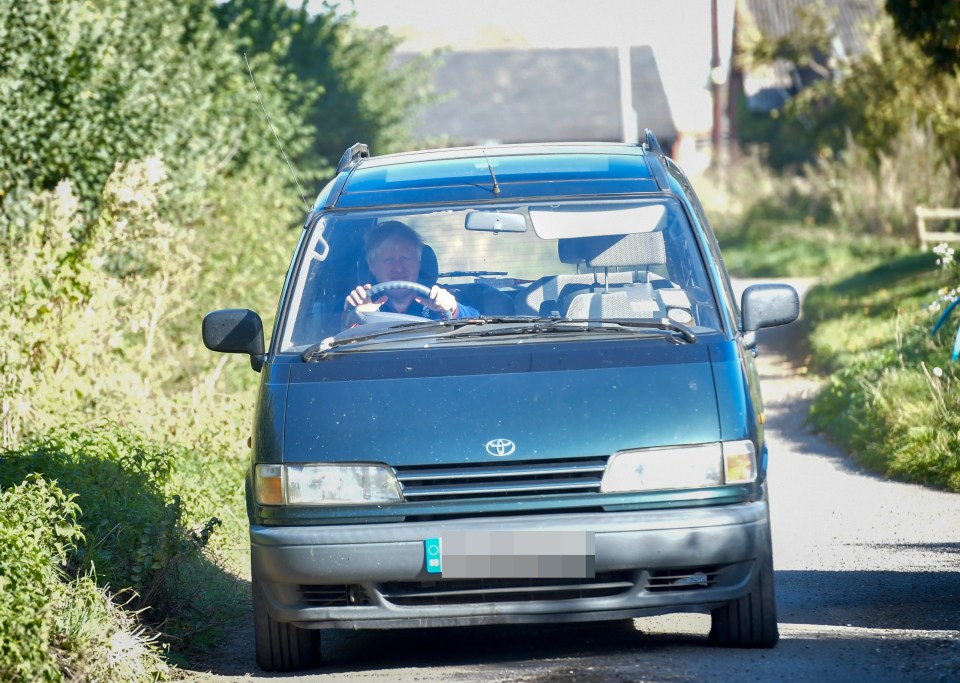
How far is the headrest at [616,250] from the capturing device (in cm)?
618

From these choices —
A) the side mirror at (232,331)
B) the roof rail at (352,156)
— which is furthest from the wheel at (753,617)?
the roof rail at (352,156)

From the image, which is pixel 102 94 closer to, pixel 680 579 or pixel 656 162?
pixel 656 162

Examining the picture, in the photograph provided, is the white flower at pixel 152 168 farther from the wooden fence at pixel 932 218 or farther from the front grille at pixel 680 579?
the wooden fence at pixel 932 218

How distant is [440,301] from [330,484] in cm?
123

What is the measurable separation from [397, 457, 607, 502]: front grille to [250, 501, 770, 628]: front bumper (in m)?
0.10

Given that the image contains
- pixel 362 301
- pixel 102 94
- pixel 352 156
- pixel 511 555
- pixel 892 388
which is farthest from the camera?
pixel 102 94

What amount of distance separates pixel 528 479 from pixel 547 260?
4.84 feet

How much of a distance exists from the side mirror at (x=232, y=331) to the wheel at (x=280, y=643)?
103 cm

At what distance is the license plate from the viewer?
A: 511cm

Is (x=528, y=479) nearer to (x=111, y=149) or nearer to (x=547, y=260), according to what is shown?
(x=547, y=260)

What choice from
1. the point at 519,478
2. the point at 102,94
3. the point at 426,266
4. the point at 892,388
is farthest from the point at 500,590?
the point at 102,94

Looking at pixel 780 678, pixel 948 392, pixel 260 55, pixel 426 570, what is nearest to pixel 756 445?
pixel 780 678

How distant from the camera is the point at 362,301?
6.14m

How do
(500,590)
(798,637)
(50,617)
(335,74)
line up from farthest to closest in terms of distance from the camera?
1. (335,74)
2. (798,637)
3. (50,617)
4. (500,590)
